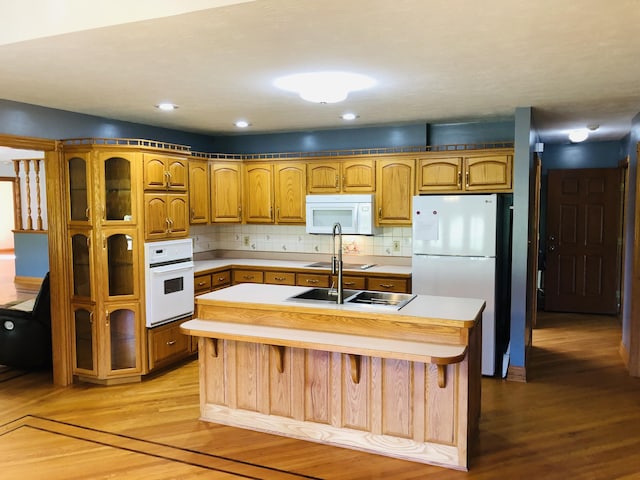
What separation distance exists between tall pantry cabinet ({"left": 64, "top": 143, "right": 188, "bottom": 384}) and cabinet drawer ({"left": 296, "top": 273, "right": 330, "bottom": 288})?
1663 millimetres

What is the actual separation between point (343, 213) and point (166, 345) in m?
2.18

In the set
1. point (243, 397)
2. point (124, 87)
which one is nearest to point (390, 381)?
point (243, 397)

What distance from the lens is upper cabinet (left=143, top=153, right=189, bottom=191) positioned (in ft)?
14.4

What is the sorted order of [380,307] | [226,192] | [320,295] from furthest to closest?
[226,192] < [320,295] < [380,307]

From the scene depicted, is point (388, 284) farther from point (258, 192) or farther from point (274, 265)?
point (258, 192)

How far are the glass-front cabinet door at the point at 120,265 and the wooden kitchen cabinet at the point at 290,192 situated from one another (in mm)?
1843

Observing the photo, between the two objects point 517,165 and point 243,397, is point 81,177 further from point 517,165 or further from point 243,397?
point 517,165

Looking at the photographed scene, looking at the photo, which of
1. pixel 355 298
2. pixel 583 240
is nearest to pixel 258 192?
pixel 355 298

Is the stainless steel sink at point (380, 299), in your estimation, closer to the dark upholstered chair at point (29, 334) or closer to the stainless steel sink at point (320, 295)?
the stainless steel sink at point (320, 295)

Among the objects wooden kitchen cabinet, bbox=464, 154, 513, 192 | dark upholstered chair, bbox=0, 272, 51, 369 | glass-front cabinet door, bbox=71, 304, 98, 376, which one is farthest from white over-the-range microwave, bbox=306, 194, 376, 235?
dark upholstered chair, bbox=0, 272, 51, 369

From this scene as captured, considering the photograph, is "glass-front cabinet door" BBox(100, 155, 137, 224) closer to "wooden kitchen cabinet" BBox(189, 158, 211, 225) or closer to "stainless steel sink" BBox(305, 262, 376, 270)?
"wooden kitchen cabinet" BBox(189, 158, 211, 225)

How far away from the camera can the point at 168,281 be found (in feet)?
15.2

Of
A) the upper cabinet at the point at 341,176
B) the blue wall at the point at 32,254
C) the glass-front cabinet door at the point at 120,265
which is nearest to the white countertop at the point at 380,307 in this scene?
the glass-front cabinet door at the point at 120,265

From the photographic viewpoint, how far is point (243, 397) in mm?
3570
